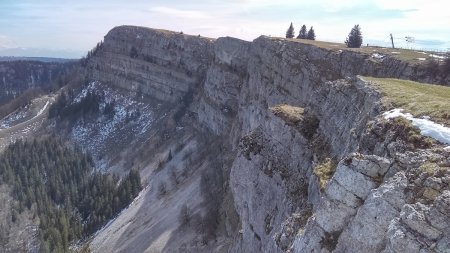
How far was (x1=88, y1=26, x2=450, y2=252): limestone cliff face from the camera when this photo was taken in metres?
17.0

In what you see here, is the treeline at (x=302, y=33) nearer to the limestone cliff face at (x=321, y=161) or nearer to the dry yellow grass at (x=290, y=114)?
the limestone cliff face at (x=321, y=161)

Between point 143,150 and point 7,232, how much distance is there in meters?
40.8

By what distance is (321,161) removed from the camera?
100 feet

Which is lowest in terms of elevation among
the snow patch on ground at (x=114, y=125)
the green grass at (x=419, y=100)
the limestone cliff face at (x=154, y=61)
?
the snow patch on ground at (x=114, y=125)

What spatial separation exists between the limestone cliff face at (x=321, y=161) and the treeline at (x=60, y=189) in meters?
34.2

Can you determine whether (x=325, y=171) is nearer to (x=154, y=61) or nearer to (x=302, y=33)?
(x=302, y=33)

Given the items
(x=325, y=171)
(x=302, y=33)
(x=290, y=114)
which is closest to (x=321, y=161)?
(x=325, y=171)

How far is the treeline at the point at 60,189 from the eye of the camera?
10688 cm

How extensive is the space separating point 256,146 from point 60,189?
10000cm

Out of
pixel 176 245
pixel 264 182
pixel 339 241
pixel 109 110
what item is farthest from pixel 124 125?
pixel 339 241

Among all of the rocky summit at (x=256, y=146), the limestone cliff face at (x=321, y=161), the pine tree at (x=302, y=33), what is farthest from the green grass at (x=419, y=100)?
the pine tree at (x=302, y=33)

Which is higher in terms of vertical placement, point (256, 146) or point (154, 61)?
point (256, 146)

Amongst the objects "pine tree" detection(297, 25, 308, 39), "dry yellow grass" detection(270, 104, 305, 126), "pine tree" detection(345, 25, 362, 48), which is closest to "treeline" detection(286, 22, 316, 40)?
"pine tree" detection(297, 25, 308, 39)

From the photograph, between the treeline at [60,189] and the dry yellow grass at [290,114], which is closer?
the dry yellow grass at [290,114]
